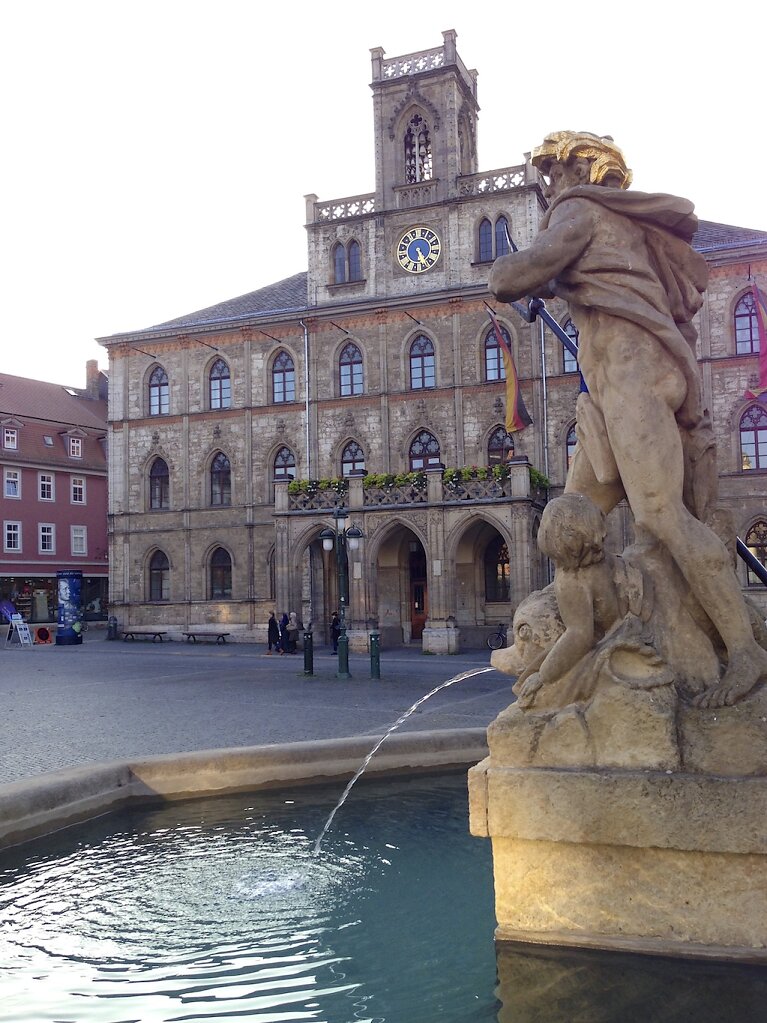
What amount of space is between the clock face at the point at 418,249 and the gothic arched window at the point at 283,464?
8719mm

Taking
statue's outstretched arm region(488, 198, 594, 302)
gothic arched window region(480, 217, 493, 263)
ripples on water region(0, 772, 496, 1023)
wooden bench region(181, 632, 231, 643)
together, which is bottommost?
wooden bench region(181, 632, 231, 643)

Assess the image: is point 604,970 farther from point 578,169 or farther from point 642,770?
point 578,169

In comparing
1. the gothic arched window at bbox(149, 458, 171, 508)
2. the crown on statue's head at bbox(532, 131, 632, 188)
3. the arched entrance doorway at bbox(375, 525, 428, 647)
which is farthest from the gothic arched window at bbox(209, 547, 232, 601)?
the crown on statue's head at bbox(532, 131, 632, 188)

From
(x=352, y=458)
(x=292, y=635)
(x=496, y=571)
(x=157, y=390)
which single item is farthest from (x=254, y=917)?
(x=157, y=390)

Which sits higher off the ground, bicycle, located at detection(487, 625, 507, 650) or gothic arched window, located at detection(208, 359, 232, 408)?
gothic arched window, located at detection(208, 359, 232, 408)

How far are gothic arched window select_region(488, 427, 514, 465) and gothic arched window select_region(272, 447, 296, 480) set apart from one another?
8.23 metres

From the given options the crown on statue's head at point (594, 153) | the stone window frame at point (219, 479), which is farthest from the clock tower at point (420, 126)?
the crown on statue's head at point (594, 153)

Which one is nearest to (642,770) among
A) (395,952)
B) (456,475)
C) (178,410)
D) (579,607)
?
(579,607)

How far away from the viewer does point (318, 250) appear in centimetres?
3775

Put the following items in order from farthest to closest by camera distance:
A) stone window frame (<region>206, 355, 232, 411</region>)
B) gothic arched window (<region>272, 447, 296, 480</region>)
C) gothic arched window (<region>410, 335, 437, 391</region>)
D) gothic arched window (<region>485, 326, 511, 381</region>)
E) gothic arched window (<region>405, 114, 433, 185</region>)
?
stone window frame (<region>206, 355, 232, 411</region>)
gothic arched window (<region>272, 447, 296, 480</region>)
gothic arched window (<region>405, 114, 433, 185</region>)
gothic arched window (<region>410, 335, 437, 391</region>)
gothic arched window (<region>485, 326, 511, 381</region>)

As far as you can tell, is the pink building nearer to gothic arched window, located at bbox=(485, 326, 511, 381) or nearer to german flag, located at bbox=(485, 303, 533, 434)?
gothic arched window, located at bbox=(485, 326, 511, 381)

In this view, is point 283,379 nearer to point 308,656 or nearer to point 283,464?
point 283,464

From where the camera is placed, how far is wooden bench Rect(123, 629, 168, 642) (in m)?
37.2

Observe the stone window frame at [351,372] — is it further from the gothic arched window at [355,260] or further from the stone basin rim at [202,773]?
the stone basin rim at [202,773]
